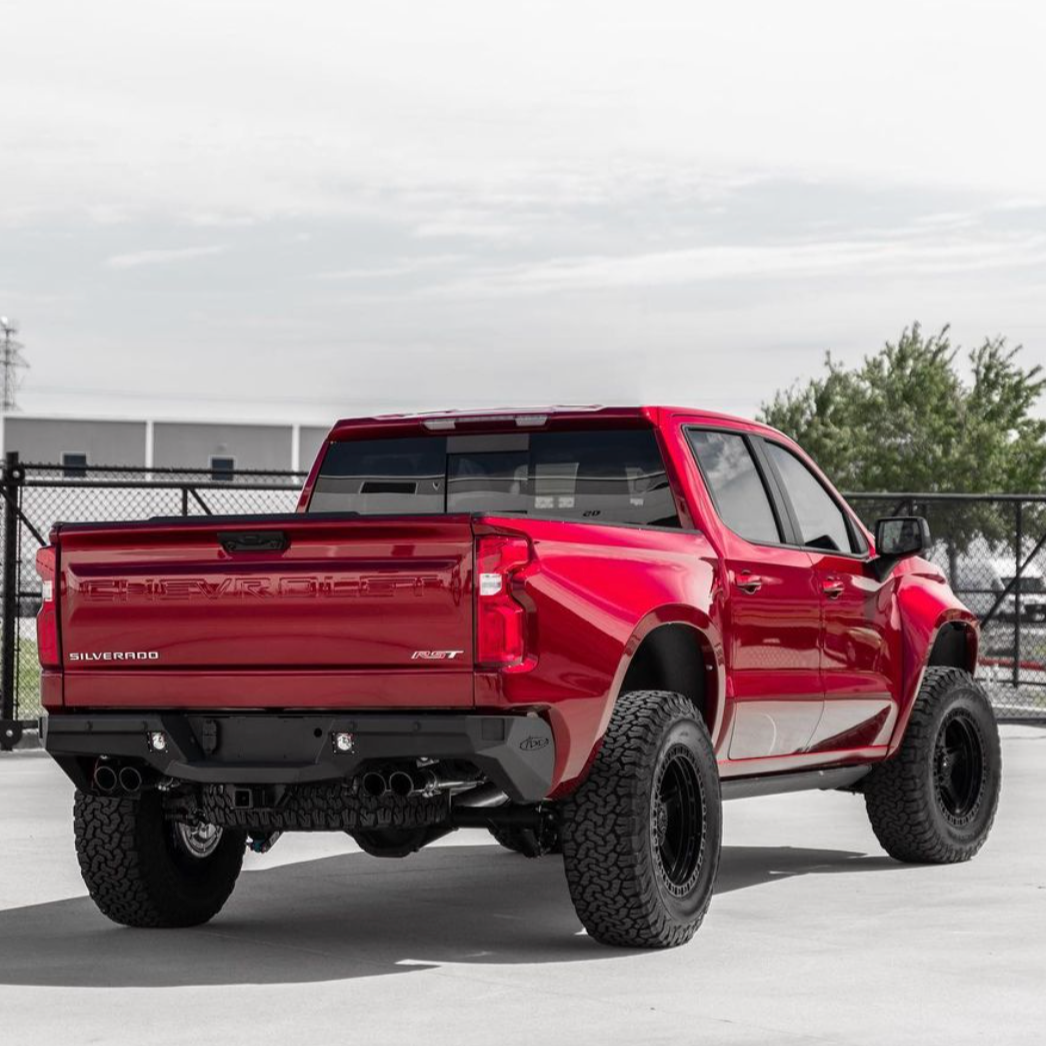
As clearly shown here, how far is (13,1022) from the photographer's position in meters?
6.66

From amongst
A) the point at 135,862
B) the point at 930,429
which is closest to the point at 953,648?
the point at 135,862

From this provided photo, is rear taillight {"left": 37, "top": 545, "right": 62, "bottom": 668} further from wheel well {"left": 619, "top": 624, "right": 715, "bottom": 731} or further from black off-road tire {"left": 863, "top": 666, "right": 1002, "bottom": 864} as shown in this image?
black off-road tire {"left": 863, "top": 666, "right": 1002, "bottom": 864}

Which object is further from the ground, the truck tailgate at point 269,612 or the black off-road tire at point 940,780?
the truck tailgate at point 269,612

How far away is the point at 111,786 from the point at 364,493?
82.1 inches

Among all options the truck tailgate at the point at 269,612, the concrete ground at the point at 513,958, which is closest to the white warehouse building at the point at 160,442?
the concrete ground at the point at 513,958

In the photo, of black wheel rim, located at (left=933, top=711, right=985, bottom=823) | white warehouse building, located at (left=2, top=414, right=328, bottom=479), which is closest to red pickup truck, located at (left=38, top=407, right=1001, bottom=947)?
black wheel rim, located at (left=933, top=711, right=985, bottom=823)

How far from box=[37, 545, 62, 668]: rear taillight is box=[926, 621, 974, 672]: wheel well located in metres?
4.79

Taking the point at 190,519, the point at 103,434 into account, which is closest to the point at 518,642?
the point at 190,519

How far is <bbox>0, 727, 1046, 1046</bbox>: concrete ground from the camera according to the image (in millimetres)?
6559

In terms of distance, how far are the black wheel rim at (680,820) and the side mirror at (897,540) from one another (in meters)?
2.11

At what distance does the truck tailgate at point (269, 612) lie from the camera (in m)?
7.42

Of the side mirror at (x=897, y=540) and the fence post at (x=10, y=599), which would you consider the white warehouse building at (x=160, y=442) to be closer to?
the fence post at (x=10, y=599)

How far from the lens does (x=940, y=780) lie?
10773 mm

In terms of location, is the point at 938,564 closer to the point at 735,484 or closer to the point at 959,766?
the point at 959,766
